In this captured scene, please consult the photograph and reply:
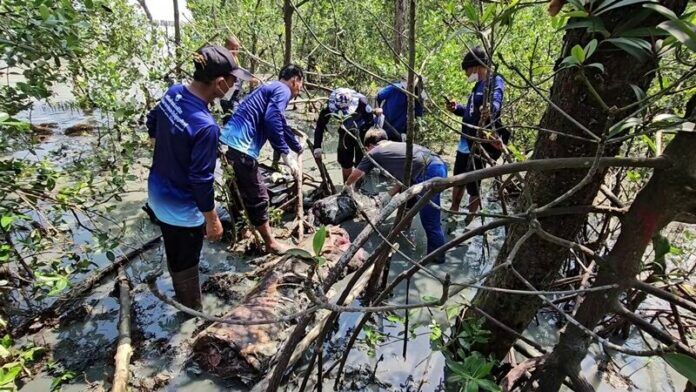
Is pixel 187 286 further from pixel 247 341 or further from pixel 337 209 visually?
pixel 337 209

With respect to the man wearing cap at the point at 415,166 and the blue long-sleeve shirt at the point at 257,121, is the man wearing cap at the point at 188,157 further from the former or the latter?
the man wearing cap at the point at 415,166

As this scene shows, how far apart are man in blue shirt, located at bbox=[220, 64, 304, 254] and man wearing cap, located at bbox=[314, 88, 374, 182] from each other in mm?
653

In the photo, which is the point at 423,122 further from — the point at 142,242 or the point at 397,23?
the point at 142,242

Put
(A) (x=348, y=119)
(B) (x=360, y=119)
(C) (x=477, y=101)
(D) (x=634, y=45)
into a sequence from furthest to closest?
(A) (x=348, y=119), (B) (x=360, y=119), (C) (x=477, y=101), (D) (x=634, y=45)

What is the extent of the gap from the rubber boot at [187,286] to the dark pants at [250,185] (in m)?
0.97

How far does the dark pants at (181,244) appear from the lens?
3170 mm

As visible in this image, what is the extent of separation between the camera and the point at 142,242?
443 cm

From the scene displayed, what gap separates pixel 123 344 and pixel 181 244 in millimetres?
783

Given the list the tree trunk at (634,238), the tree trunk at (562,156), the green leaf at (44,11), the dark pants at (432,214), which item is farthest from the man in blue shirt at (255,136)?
the tree trunk at (634,238)

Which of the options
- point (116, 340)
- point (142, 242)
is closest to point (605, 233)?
point (116, 340)

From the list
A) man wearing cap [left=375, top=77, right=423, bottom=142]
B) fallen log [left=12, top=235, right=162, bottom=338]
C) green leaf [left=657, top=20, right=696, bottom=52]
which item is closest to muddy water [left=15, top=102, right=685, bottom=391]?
fallen log [left=12, top=235, right=162, bottom=338]

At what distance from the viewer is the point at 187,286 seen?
132 inches

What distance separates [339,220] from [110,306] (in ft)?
8.38

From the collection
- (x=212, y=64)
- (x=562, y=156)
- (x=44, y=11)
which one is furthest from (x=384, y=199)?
(x=44, y=11)
